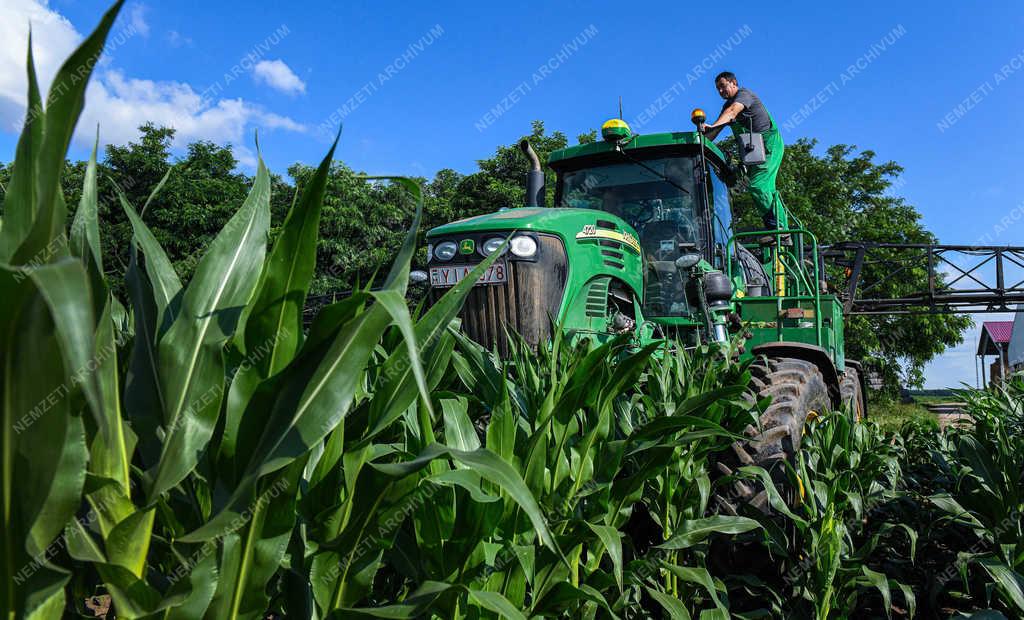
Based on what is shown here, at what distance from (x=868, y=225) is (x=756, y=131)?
17.6 meters

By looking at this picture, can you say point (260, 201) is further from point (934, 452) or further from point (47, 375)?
point (934, 452)

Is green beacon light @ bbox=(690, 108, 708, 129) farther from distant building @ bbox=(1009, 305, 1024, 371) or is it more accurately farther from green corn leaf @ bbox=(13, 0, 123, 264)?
distant building @ bbox=(1009, 305, 1024, 371)

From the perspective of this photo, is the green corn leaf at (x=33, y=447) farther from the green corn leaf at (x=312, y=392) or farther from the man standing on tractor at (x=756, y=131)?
the man standing on tractor at (x=756, y=131)

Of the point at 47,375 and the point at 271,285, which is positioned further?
the point at 271,285

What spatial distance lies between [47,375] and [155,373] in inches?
9.1

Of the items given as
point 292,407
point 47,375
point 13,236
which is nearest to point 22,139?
point 13,236

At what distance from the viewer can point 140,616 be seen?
1.05 meters

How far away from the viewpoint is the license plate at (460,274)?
353cm

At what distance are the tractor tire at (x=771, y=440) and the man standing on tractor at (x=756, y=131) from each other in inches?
51.0

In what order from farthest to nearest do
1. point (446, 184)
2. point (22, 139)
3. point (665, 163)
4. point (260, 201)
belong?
point (446, 184) → point (665, 163) → point (260, 201) → point (22, 139)

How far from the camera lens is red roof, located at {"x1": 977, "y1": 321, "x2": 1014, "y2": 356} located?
106ft

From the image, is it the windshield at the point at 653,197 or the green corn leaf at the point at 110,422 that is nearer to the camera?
the green corn leaf at the point at 110,422

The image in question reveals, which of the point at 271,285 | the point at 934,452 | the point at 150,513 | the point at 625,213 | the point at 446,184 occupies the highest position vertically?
the point at 446,184

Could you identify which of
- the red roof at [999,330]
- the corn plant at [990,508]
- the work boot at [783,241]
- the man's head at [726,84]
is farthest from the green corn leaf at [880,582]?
the red roof at [999,330]
